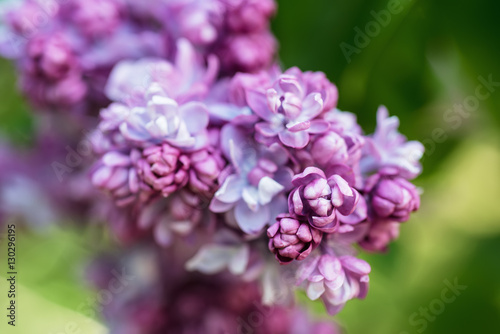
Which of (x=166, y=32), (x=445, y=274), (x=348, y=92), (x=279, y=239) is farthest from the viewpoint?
(x=445, y=274)

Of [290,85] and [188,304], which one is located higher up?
[290,85]

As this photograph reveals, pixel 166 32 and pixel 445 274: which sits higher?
pixel 166 32

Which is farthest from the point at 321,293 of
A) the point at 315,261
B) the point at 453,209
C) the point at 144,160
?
the point at 453,209

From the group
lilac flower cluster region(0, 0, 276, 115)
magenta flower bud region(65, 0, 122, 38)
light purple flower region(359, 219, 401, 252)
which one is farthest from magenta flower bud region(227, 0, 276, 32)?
light purple flower region(359, 219, 401, 252)

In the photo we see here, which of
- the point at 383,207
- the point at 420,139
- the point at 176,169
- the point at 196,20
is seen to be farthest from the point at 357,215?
the point at 420,139

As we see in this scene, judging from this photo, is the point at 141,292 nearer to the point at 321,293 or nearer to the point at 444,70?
the point at 321,293

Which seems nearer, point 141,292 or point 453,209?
point 141,292

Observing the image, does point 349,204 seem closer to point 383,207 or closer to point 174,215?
point 383,207
